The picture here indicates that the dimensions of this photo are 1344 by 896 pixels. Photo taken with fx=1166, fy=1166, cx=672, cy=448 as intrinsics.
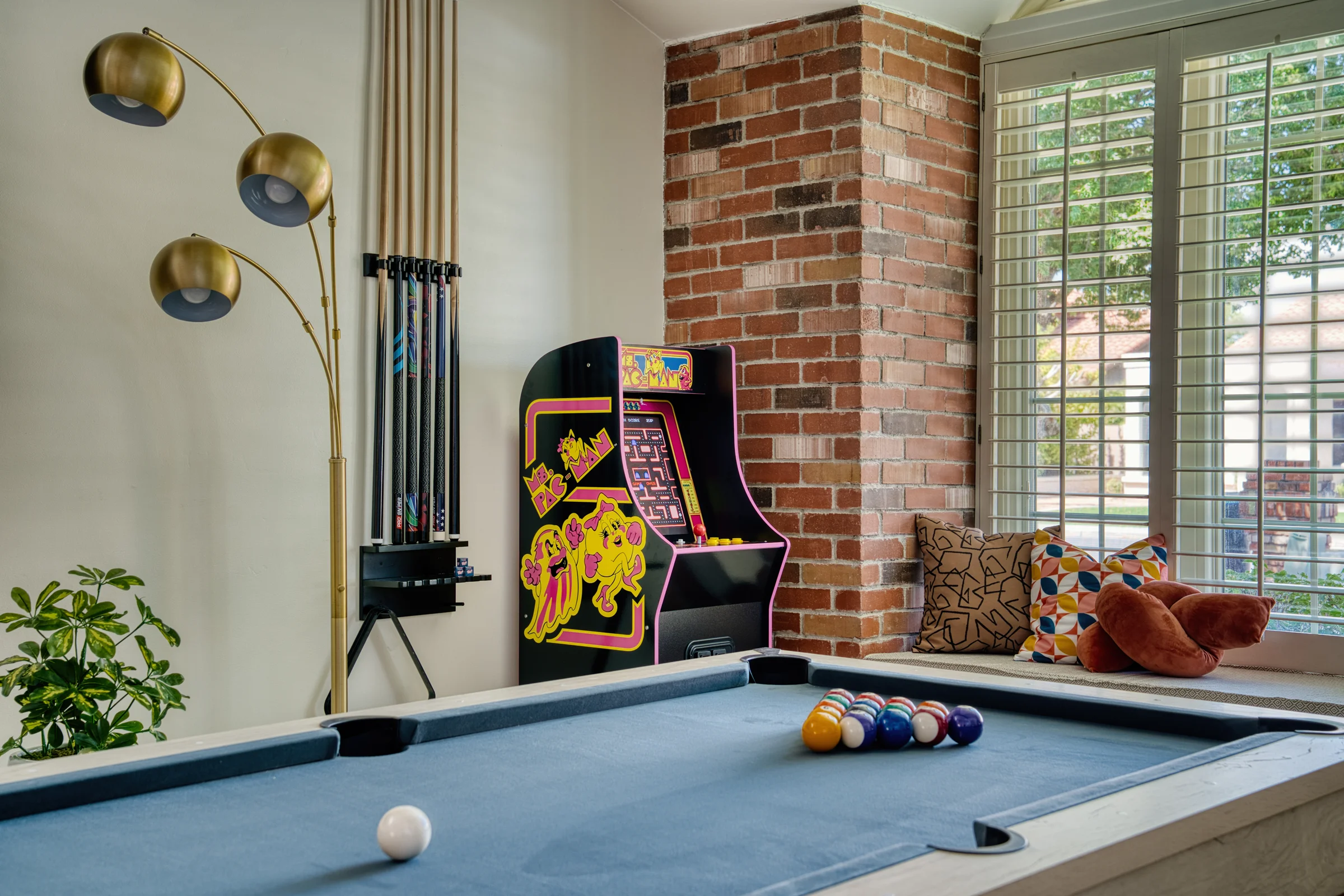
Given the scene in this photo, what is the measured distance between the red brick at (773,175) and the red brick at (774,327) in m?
0.45

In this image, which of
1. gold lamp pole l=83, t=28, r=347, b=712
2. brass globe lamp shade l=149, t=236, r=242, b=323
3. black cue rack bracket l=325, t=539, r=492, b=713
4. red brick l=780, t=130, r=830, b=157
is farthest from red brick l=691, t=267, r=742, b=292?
brass globe lamp shade l=149, t=236, r=242, b=323

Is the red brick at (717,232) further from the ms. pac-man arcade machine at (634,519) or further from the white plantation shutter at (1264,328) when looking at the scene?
the white plantation shutter at (1264,328)

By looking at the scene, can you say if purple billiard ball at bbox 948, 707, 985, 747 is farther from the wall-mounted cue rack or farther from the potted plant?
the wall-mounted cue rack

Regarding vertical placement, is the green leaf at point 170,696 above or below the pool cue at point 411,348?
below

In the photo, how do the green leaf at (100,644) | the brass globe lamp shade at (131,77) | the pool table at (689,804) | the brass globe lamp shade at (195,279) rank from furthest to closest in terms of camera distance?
the brass globe lamp shade at (195,279) < the green leaf at (100,644) < the brass globe lamp shade at (131,77) < the pool table at (689,804)

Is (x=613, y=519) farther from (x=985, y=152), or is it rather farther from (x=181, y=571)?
(x=985, y=152)

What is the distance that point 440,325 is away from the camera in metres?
3.56

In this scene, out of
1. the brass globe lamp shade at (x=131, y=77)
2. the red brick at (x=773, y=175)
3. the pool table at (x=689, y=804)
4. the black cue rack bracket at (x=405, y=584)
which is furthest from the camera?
the red brick at (x=773, y=175)

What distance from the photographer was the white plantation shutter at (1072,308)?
3744 millimetres

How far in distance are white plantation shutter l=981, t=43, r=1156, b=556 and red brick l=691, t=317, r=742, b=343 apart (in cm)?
88

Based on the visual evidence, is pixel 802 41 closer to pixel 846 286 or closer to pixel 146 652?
pixel 846 286

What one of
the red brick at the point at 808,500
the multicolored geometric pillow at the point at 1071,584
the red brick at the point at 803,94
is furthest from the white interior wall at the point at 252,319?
the multicolored geometric pillow at the point at 1071,584

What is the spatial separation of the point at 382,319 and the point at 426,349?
0.52ft

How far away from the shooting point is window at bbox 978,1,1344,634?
134 inches
